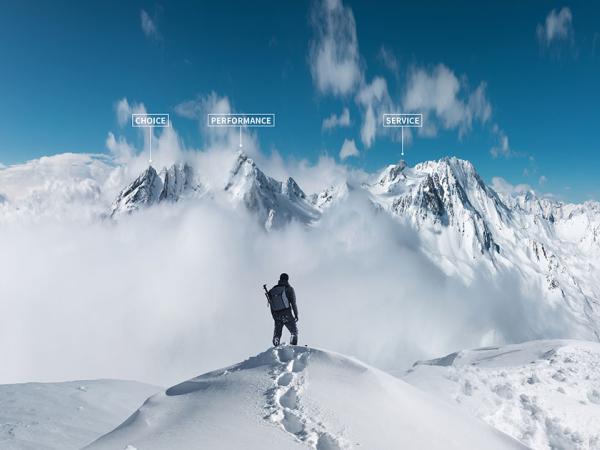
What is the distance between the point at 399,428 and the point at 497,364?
1088 centimetres

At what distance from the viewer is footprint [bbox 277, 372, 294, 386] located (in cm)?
1191

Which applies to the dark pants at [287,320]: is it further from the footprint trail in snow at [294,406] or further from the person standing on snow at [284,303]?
the footprint trail in snow at [294,406]

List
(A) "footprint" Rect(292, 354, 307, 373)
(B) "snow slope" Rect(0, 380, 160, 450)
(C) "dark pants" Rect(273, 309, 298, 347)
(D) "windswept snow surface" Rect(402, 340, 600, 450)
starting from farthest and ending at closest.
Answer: (C) "dark pants" Rect(273, 309, 298, 347)
(D) "windswept snow surface" Rect(402, 340, 600, 450)
(A) "footprint" Rect(292, 354, 307, 373)
(B) "snow slope" Rect(0, 380, 160, 450)

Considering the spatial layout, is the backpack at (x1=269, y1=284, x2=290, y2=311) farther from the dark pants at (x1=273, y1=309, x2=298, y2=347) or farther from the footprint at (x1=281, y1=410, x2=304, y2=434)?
the footprint at (x1=281, y1=410, x2=304, y2=434)

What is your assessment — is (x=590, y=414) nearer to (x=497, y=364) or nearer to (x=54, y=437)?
(x=497, y=364)

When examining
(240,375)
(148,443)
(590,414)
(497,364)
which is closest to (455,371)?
(497,364)

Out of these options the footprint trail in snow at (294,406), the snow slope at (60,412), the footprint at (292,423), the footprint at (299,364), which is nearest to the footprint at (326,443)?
the footprint trail in snow at (294,406)

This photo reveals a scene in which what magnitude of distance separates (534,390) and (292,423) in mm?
10830

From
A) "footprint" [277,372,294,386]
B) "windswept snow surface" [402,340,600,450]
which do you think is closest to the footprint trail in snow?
"footprint" [277,372,294,386]

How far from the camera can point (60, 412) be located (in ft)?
45.9

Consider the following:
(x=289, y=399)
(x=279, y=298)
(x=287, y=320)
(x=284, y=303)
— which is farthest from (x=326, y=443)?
(x=279, y=298)

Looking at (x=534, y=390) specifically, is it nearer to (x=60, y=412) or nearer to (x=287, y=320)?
(x=287, y=320)

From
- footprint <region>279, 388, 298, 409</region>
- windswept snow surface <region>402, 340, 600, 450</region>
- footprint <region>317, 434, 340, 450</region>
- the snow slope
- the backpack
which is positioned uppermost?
the backpack

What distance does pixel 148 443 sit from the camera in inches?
361
